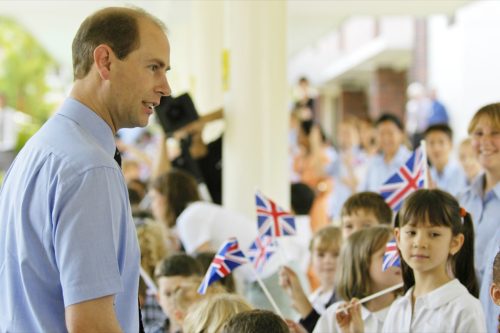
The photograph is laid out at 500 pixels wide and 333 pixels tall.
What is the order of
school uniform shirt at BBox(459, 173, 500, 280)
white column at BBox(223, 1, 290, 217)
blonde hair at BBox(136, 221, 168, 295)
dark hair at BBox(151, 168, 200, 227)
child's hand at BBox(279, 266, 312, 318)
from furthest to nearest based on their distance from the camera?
white column at BBox(223, 1, 290, 217), dark hair at BBox(151, 168, 200, 227), blonde hair at BBox(136, 221, 168, 295), school uniform shirt at BBox(459, 173, 500, 280), child's hand at BBox(279, 266, 312, 318)

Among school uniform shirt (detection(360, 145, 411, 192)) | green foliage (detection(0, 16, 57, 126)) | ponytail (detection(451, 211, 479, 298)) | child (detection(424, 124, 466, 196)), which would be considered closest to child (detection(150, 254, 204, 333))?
ponytail (detection(451, 211, 479, 298))

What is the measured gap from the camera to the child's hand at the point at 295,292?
13.7 ft

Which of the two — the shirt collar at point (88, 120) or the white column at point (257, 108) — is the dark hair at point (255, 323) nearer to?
the shirt collar at point (88, 120)

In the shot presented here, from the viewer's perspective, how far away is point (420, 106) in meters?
15.7

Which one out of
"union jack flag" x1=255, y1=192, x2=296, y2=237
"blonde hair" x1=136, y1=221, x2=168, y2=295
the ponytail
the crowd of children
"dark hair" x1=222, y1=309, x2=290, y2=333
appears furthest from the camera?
"blonde hair" x1=136, y1=221, x2=168, y2=295

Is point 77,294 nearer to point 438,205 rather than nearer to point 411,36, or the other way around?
point 438,205

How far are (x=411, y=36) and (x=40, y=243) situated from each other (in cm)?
1890

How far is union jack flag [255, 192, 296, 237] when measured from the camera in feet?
14.9

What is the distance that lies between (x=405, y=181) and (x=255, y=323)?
6.44 ft

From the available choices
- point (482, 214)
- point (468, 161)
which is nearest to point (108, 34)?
point (482, 214)

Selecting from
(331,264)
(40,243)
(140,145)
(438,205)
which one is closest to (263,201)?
(331,264)

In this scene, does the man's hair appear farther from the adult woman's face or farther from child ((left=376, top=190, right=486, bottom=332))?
the adult woman's face

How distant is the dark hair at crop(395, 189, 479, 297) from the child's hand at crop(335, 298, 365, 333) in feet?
1.00

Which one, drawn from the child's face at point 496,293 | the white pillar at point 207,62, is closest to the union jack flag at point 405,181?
the child's face at point 496,293
